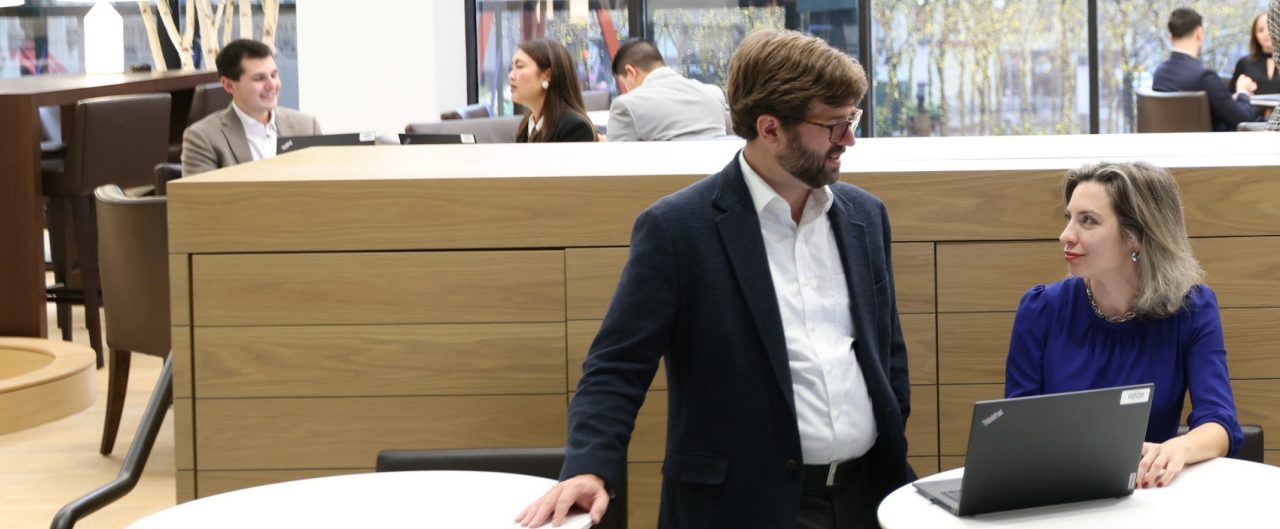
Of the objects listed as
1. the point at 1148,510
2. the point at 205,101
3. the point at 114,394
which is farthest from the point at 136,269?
the point at 1148,510

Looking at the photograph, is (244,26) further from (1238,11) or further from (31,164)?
(1238,11)

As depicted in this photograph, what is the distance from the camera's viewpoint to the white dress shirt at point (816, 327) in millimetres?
2277

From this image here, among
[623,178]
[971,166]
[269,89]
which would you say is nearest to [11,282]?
[269,89]

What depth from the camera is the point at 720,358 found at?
7.52ft

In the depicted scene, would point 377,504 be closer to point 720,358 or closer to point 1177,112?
point 720,358

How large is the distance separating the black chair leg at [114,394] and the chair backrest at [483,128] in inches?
62.6

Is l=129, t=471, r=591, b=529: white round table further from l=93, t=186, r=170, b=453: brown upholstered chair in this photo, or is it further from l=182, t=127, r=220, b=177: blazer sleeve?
l=182, t=127, r=220, b=177: blazer sleeve

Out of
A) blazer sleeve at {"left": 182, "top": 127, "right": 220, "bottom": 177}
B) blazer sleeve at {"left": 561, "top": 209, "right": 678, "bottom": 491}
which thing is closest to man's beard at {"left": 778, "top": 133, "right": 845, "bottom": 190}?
blazer sleeve at {"left": 561, "top": 209, "right": 678, "bottom": 491}

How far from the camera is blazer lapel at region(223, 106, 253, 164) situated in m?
5.56

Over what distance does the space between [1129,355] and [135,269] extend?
127 inches

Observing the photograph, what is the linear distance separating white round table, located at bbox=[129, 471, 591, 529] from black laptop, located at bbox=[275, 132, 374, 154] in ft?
6.55

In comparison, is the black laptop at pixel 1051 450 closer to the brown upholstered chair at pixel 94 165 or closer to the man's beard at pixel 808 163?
the man's beard at pixel 808 163

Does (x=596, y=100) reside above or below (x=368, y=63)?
below

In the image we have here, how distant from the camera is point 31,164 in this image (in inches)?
244
